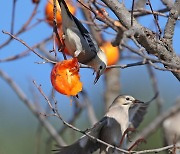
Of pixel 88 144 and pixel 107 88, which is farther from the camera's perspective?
pixel 107 88

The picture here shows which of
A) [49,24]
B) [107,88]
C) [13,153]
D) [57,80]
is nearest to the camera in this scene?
[57,80]

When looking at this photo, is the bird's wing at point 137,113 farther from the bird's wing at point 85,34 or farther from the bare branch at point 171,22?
the bare branch at point 171,22

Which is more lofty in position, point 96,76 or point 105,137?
point 96,76

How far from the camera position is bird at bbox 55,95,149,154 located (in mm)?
3842

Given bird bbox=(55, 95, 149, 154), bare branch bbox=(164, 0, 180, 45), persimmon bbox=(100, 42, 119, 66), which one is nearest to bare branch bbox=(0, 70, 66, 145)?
bird bbox=(55, 95, 149, 154)

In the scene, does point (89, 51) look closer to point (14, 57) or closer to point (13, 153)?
point (14, 57)

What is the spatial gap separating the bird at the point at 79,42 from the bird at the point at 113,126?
1.41ft

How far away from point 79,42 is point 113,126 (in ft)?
2.66

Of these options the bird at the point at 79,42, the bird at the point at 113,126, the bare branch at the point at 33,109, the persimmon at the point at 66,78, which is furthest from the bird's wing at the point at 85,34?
the bare branch at the point at 33,109

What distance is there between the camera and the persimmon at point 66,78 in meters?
2.85

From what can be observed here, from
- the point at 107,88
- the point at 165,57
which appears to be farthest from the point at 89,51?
the point at 107,88

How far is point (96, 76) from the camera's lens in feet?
12.1

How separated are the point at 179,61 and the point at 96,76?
107 cm

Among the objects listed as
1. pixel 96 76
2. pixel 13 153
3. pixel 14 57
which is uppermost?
pixel 14 57
